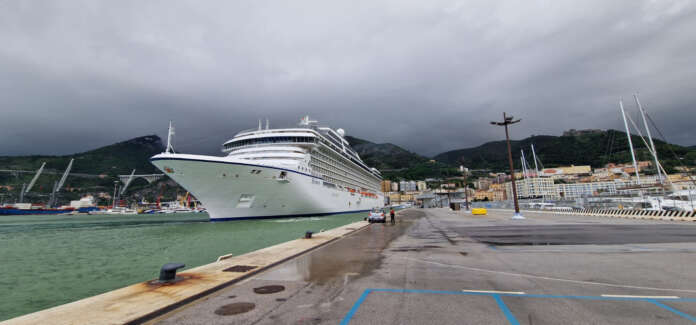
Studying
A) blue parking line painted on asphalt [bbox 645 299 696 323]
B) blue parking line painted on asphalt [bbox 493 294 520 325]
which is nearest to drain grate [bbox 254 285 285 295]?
blue parking line painted on asphalt [bbox 493 294 520 325]

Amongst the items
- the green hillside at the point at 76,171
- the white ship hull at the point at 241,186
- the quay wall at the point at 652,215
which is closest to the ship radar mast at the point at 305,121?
the white ship hull at the point at 241,186

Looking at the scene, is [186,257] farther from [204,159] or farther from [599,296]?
[204,159]

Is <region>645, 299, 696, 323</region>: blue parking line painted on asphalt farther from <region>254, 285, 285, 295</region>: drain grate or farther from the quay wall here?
the quay wall

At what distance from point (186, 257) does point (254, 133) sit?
95.4ft

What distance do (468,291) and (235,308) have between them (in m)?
4.17

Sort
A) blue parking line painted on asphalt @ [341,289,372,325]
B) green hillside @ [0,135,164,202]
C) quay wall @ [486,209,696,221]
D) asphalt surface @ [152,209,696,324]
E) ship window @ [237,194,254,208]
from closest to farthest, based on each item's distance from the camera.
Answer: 1. blue parking line painted on asphalt @ [341,289,372,325]
2. asphalt surface @ [152,209,696,324]
3. quay wall @ [486,209,696,221]
4. ship window @ [237,194,254,208]
5. green hillside @ [0,135,164,202]

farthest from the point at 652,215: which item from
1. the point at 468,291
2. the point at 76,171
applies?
the point at 76,171

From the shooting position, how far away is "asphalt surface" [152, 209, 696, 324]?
13.6 feet

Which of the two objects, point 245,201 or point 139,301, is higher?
point 245,201

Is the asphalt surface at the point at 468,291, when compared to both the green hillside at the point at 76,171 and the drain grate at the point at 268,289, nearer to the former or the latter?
the drain grate at the point at 268,289

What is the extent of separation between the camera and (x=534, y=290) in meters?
5.33

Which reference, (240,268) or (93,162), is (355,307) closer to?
(240,268)

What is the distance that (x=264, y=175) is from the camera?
31203 mm

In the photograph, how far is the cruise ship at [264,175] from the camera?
28234 millimetres
